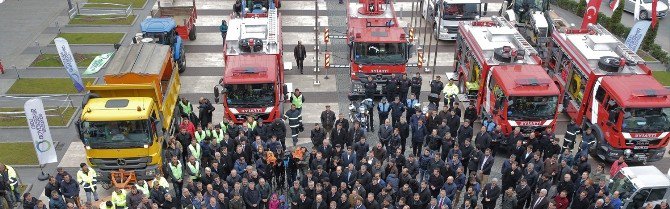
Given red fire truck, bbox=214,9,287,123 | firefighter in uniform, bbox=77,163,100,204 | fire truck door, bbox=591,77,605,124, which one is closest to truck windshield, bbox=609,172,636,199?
fire truck door, bbox=591,77,605,124

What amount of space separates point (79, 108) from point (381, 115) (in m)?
11.0

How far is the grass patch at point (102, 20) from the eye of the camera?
3006cm

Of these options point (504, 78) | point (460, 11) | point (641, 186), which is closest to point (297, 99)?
point (504, 78)

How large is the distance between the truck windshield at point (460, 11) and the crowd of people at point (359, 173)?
10.2m

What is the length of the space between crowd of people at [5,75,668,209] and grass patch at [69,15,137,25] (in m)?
15.3

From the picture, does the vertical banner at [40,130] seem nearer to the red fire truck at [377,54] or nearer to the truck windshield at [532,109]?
the red fire truck at [377,54]

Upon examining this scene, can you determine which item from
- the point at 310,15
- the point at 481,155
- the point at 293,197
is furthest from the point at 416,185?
the point at 310,15

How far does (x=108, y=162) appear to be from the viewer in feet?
51.5

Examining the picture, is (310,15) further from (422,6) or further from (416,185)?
(416,185)

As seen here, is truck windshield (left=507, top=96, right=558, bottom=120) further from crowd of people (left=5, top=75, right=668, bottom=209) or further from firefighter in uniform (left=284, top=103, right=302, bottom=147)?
firefighter in uniform (left=284, top=103, right=302, bottom=147)

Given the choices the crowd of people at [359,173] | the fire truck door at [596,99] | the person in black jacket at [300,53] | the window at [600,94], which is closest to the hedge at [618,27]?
the fire truck door at [596,99]

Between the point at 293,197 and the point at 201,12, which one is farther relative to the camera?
the point at 201,12

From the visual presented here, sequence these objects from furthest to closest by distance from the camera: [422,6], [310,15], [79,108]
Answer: [310,15], [422,6], [79,108]

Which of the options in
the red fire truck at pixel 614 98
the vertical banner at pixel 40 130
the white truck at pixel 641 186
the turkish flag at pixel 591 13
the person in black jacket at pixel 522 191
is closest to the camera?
the person in black jacket at pixel 522 191
